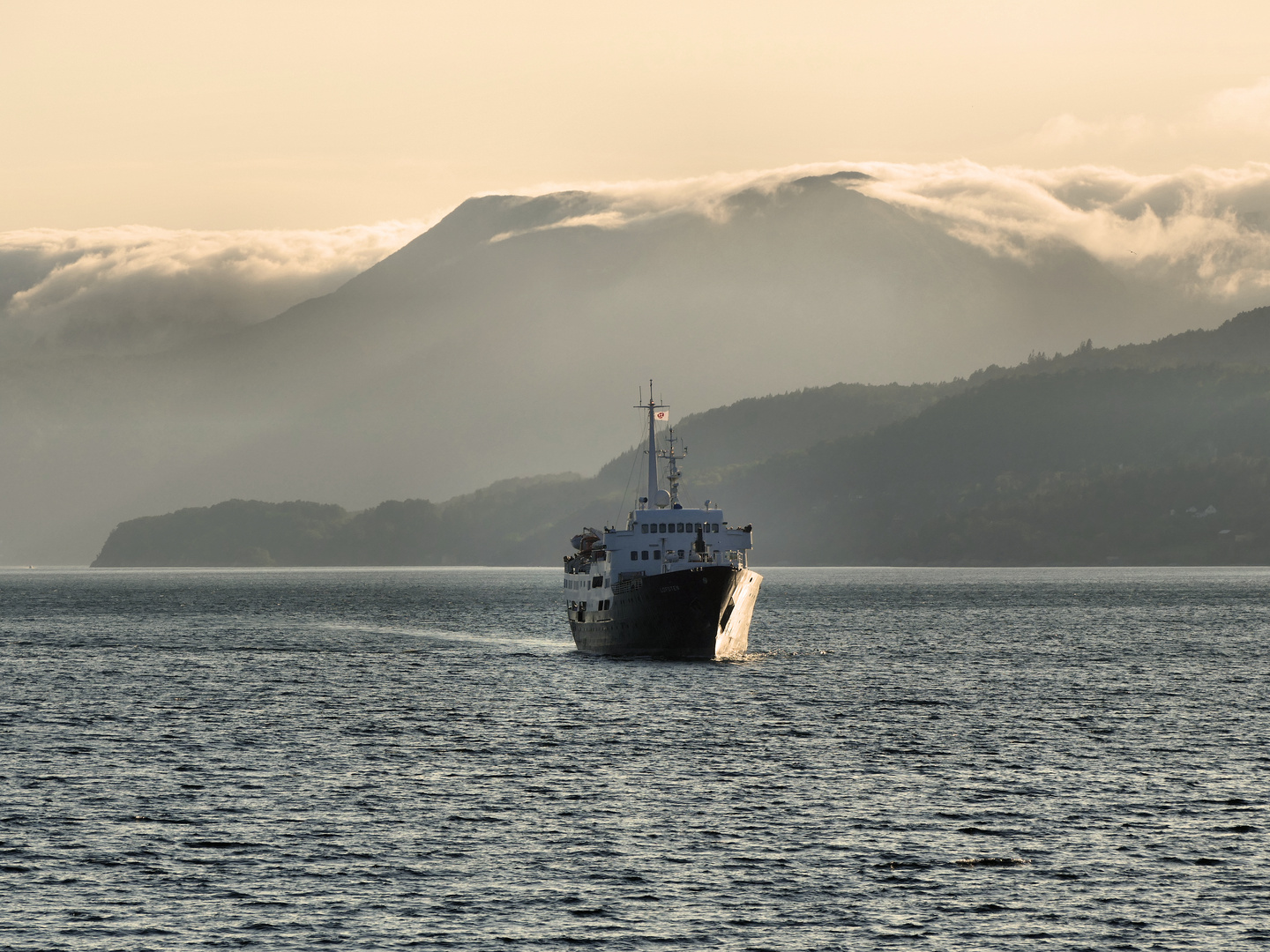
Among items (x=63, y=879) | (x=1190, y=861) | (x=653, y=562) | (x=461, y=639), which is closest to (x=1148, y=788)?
(x=1190, y=861)

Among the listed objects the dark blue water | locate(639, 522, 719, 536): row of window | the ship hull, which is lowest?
the dark blue water

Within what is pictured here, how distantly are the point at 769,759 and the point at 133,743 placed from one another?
98.2ft

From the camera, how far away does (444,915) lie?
38.2m

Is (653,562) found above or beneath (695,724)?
above

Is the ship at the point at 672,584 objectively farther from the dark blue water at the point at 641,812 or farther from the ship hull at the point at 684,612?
the dark blue water at the point at 641,812

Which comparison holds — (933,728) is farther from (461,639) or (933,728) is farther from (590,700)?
(461,639)

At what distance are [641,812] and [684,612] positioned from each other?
5641 centimetres

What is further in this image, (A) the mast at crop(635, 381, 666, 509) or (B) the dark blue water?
(A) the mast at crop(635, 381, 666, 509)

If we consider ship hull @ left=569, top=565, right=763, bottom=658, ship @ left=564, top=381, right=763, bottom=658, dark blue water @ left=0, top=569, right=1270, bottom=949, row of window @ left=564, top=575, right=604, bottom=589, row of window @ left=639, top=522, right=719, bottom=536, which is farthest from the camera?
row of window @ left=564, top=575, right=604, bottom=589

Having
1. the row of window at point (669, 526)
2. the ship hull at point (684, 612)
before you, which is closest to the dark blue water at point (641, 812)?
the ship hull at point (684, 612)

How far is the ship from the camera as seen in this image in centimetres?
10719

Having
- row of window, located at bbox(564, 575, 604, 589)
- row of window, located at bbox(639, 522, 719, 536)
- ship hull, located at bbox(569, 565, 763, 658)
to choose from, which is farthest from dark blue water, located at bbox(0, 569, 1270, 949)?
row of window, located at bbox(564, 575, 604, 589)

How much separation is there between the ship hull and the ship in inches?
3.3

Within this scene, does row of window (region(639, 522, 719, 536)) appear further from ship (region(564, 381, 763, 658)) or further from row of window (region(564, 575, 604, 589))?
row of window (region(564, 575, 604, 589))
